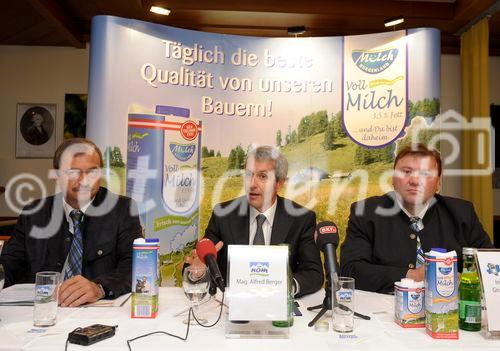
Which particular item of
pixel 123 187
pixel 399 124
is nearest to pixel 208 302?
pixel 123 187

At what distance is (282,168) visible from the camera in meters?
2.85

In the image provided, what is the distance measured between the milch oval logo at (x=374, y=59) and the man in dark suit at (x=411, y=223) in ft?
4.56

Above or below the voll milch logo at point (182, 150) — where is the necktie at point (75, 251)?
below

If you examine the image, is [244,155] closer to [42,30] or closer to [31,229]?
[31,229]

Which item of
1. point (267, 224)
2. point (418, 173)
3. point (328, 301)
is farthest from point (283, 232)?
point (328, 301)

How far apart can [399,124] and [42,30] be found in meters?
3.70

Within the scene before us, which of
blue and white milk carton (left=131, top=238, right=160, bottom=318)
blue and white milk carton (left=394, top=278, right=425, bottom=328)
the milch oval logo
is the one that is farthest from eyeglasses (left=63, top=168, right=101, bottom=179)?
the milch oval logo

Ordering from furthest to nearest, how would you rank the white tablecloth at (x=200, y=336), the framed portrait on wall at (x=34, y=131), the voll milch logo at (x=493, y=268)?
the framed portrait on wall at (x=34, y=131), the voll milch logo at (x=493, y=268), the white tablecloth at (x=200, y=336)

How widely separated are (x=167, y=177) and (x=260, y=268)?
211 cm

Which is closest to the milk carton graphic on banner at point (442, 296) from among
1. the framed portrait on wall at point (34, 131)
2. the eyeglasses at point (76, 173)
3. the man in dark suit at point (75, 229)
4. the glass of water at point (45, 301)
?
the glass of water at point (45, 301)

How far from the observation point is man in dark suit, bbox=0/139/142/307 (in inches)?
81.9

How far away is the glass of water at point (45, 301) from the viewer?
1352 mm

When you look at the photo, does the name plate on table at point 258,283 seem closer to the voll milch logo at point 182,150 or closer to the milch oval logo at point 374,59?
the voll milch logo at point 182,150

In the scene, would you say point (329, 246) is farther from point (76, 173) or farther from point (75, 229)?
point (76, 173)
